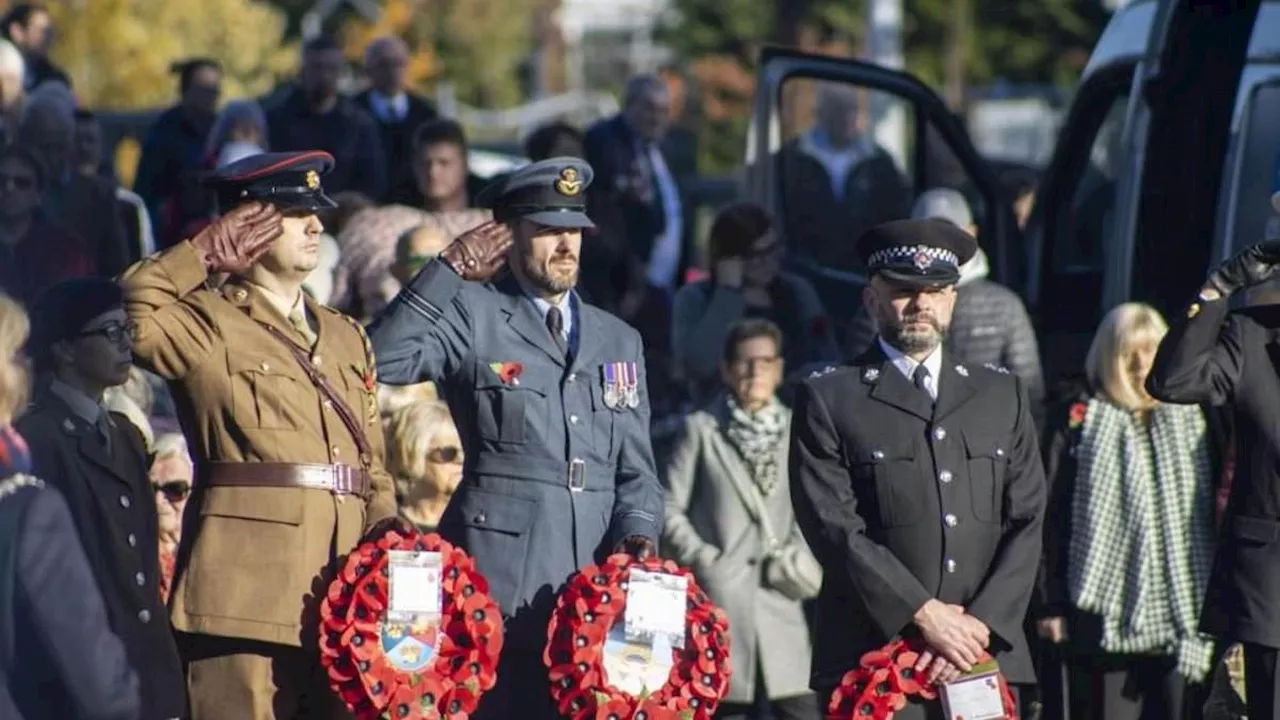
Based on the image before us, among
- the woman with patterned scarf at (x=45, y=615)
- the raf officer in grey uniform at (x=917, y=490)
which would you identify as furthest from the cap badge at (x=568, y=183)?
the woman with patterned scarf at (x=45, y=615)

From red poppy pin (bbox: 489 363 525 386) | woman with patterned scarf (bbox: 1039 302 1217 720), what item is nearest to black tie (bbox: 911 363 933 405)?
red poppy pin (bbox: 489 363 525 386)

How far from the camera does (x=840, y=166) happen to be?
1407 cm

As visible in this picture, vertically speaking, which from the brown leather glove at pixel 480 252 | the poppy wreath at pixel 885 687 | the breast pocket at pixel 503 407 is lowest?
the poppy wreath at pixel 885 687

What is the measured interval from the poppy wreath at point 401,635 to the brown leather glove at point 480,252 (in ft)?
2.89

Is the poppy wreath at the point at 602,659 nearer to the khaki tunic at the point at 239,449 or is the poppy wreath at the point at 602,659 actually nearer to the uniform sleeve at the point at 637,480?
the uniform sleeve at the point at 637,480

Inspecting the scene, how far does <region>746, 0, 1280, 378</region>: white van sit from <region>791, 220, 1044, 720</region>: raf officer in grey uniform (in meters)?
2.97

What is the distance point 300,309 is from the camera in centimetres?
809

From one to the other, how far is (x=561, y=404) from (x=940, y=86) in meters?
30.8

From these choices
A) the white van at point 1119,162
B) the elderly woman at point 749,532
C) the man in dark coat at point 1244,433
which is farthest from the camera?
the white van at point 1119,162

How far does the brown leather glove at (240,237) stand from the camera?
7.80 m

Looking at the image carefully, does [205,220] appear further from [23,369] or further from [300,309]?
[23,369]

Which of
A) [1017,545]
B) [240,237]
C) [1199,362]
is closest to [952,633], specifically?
[1017,545]

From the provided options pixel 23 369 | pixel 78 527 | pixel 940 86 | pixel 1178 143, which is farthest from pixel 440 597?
pixel 940 86

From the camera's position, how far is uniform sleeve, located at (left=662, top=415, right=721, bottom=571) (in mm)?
10438
